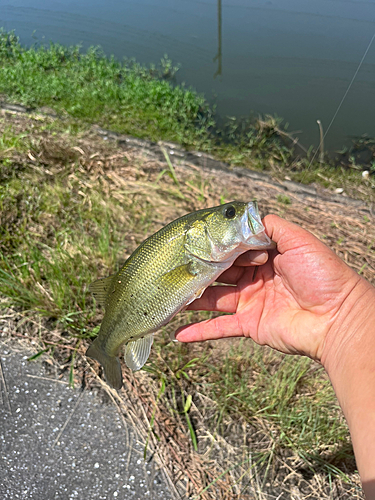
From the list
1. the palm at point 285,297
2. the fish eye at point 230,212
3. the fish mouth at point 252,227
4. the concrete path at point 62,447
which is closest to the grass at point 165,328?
the concrete path at point 62,447

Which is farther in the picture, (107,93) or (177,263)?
(107,93)

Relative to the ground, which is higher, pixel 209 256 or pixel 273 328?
pixel 209 256

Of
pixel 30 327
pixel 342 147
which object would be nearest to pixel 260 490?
pixel 30 327

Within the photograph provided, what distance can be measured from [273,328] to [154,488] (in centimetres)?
136

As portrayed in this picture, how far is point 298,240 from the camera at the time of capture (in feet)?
7.25

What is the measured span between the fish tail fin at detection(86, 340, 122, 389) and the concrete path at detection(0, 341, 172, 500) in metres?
0.68

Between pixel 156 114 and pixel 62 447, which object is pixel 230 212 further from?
pixel 156 114

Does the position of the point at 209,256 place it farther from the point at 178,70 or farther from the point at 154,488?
the point at 178,70

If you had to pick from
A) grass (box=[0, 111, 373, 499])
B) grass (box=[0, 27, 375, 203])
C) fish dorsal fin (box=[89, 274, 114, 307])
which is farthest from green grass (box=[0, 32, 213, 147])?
fish dorsal fin (box=[89, 274, 114, 307])

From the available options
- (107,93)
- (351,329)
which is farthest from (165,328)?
(107,93)

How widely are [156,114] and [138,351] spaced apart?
232 inches

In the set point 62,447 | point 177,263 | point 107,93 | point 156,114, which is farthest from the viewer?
point 107,93

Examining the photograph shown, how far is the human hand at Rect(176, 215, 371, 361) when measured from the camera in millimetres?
2152

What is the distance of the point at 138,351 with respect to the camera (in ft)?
7.62
